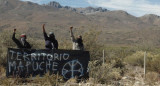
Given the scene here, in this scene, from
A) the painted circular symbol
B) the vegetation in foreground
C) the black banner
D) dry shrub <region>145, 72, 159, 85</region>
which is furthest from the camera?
dry shrub <region>145, 72, 159, 85</region>

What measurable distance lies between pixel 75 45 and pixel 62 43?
646 centimetres

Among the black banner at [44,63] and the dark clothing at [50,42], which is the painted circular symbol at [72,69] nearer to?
the black banner at [44,63]

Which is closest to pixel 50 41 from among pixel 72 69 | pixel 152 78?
pixel 72 69

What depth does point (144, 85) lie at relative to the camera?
10969 mm

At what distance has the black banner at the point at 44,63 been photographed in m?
10.5

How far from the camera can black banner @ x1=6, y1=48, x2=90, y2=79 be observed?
10.5 m

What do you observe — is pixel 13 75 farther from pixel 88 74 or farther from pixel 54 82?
pixel 88 74

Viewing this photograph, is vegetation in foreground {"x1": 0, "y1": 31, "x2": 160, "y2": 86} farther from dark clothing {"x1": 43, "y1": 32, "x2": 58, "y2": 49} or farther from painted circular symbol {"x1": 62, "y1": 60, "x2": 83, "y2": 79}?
dark clothing {"x1": 43, "y1": 32, "x2": 58, "y2": 49}

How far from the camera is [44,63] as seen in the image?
34.8 ft

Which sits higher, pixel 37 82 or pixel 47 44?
pixel 47 44

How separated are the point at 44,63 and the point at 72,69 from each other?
1087 millimetres

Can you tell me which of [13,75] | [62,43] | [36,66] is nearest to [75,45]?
[36,66]

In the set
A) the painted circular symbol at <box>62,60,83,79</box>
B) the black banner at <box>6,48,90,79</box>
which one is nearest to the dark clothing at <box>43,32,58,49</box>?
the black banner at <box>6,48,90,79</box>

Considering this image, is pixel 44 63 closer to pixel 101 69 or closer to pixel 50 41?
pixel 50 41
